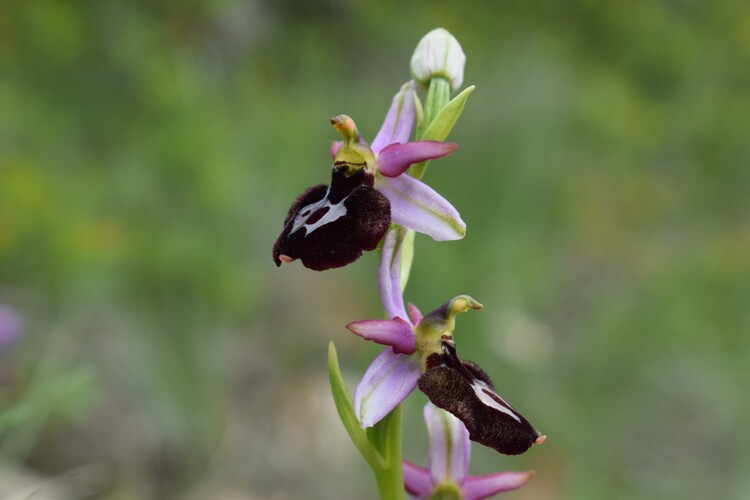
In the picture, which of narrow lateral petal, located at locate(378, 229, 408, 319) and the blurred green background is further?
the blurred green background

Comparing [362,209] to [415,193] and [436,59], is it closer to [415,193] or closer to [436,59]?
[415,193]

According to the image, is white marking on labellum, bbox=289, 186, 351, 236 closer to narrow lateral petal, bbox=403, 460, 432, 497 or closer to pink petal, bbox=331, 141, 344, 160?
pink petal, bbox=331, 141, 344, 160

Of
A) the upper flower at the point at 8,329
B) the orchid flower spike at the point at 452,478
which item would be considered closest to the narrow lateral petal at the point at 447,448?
the orchid flower spike at the point at 452,478

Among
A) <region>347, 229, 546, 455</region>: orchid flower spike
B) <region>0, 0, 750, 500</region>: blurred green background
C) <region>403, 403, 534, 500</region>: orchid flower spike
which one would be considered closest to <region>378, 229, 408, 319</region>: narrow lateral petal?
<region>347, 229, 546, 455</region>: orchid flower spike

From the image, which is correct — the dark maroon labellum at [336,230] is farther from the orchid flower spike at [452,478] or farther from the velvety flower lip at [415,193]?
the orchid flower spike at [452,478]

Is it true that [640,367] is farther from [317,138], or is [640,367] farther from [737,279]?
[317,138]

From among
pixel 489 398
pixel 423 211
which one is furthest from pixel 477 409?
pixel 423 211
